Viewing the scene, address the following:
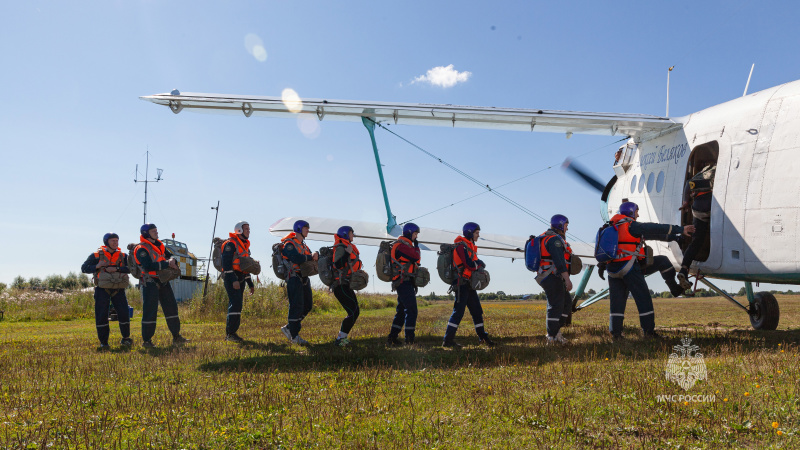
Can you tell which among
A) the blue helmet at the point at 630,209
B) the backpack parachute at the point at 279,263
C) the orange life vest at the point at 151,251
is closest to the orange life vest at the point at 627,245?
the blue helmet at the point at 630,209

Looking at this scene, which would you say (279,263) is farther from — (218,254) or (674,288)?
(674,288)

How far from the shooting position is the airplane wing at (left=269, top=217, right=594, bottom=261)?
14836 millimetres

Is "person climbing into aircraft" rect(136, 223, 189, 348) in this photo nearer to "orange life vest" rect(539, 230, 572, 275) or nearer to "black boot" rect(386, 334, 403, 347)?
"black boot" rect(386, 334, 403, 347)

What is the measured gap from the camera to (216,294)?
22.7 m

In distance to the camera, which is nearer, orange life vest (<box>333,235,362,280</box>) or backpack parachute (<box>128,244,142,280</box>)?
orange life vest (<box>333,235,362,280</box>)

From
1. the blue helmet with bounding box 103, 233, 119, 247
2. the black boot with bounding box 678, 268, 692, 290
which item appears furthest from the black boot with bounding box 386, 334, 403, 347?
the blue helmet with bounding box 103, 233, 119, 247

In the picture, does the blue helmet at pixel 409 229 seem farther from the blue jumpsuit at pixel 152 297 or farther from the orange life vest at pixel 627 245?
the blue jumpsuit at pixel 152 297

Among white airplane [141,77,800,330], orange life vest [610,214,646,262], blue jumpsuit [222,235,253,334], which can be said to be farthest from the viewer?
blue jumpsuit [222,235,253,334]

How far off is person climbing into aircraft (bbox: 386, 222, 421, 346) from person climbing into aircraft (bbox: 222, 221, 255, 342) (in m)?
3.53

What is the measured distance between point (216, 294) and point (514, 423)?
19831mm

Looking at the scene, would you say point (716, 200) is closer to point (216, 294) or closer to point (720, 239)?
point (720, 239)

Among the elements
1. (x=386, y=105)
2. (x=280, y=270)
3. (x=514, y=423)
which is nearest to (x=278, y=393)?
(x=514, y=423)

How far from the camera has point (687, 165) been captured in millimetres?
10969

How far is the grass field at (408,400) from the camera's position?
178 inches
